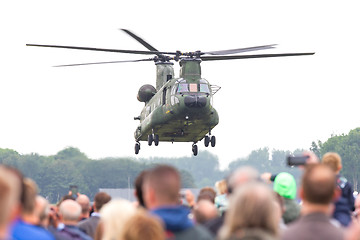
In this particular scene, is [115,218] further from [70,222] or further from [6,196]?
[6,196]

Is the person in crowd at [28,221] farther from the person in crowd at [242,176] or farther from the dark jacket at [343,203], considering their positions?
the dark jacket at [343,203]

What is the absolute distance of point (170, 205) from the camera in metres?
6.08

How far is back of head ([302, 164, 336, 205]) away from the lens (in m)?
6.17

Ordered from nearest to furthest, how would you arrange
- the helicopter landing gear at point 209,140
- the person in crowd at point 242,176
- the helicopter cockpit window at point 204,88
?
the person in crowd at point 242,176 < the helicopter cockpit window at point 204,88 < the helicopter landing gear at point 209,140

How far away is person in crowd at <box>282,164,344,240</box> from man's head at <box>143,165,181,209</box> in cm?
94

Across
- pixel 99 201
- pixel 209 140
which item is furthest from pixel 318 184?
pixel 209 140

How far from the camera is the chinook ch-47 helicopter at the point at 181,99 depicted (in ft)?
105

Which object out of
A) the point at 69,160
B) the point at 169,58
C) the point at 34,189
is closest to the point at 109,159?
the point at 69,160

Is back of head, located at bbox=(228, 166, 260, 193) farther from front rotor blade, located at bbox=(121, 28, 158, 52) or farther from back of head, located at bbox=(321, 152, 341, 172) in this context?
front rotor blade, located at bbox=(121, 28, 158, 52)

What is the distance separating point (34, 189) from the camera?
6.60 m

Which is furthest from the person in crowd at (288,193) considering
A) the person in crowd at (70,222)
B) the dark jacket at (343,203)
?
the person in crowd at (70,222)

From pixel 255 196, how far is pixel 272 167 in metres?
87.6

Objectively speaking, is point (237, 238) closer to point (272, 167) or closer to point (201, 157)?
point (201, 157)

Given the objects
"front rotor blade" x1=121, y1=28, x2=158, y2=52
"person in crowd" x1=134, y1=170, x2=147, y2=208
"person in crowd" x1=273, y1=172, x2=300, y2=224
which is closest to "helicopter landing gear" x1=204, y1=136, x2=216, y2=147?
"front rotor blade" x1=121, y1=28, x2=158, y2=52
